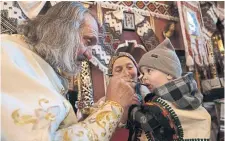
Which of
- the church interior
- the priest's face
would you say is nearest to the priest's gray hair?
the priest's face

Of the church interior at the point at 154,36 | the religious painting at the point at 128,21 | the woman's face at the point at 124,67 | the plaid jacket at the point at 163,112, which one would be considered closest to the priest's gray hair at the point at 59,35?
the plaid jacket at the point at 163,112

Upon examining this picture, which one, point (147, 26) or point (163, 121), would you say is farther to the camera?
point (147, 26)

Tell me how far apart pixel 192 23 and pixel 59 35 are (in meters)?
2.14

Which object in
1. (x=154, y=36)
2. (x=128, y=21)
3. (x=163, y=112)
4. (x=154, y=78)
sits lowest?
(x=163, y=112)

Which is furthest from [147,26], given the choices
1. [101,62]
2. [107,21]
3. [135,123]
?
[135,123]

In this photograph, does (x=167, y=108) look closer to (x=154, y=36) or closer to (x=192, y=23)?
(x=154, y=36)

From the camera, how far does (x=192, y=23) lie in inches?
104

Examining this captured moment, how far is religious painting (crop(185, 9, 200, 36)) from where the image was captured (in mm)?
2576

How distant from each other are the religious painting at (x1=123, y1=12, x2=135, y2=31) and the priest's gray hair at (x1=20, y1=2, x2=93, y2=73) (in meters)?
1.40

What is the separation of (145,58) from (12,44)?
0.69 metres

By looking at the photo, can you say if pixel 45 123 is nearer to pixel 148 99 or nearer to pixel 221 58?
pixel 148 99

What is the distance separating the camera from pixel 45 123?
61cm

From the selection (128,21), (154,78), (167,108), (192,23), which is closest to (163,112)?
(167,108)

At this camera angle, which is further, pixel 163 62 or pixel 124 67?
pixel 124 67
